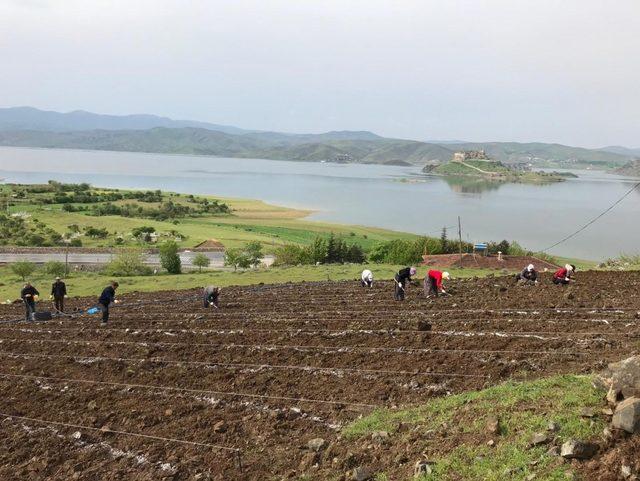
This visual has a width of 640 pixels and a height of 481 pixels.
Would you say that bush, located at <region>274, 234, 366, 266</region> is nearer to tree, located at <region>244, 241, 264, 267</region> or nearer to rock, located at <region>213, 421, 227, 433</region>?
tree, located at <region>244, 241, 264, 267</region>

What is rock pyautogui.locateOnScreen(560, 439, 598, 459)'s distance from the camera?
18.9 ft

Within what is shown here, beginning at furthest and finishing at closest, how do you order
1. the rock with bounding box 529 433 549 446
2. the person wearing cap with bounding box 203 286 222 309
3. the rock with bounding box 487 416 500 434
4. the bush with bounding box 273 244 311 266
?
1. the bush with bounding box 273 244 311 266
2. the person wearing cap with bounding box 203 286 222 309
3. the rock with bounding box 487 416 500 434
4. the rock with bounding box 529 433 549 446

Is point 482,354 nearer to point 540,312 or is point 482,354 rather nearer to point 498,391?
point 498,391

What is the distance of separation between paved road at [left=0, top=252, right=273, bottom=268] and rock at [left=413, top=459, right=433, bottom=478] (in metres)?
42.2

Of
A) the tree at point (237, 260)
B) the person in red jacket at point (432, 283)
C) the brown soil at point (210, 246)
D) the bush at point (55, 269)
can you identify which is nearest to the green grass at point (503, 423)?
the person in red jacket at point (432, 283)

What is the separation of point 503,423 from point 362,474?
1.88m

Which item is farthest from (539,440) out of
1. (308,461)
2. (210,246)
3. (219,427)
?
(210,246)

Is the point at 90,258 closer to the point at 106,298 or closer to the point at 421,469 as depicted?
the point at 106,298

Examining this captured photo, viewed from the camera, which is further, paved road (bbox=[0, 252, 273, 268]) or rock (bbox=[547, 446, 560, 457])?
paved road (bbox=[0, 252, 273, 268])

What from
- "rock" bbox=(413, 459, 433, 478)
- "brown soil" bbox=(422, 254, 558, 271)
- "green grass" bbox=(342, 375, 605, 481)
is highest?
"green grass" bbox=(342, 375, 605, 481)

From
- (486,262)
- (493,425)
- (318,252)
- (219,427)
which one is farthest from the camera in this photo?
(318,252)

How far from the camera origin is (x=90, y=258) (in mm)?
52094

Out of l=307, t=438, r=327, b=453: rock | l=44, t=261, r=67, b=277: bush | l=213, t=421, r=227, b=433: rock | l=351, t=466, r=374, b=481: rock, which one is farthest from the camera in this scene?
l=44, t=261, r=67, b=277: bush

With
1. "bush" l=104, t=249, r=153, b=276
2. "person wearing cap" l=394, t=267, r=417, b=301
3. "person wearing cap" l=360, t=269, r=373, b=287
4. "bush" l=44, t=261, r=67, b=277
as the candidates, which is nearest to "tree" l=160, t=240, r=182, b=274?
"bush" l=104, t=249, r=153, b=276
